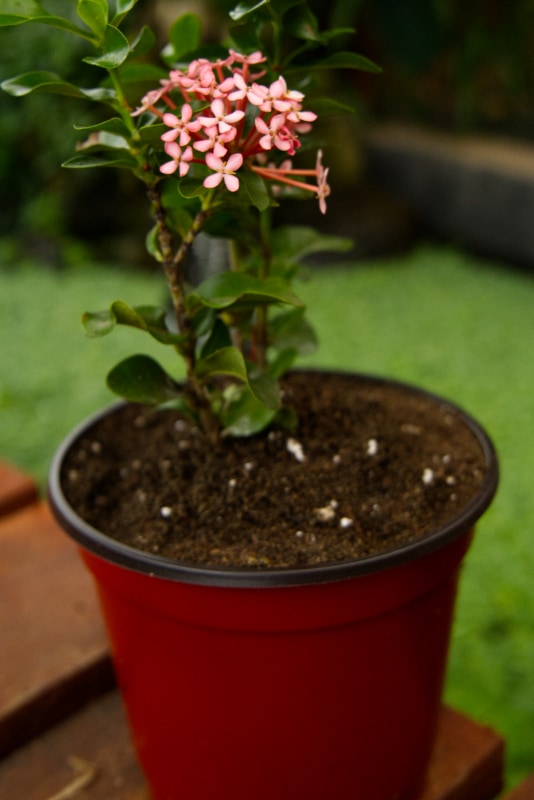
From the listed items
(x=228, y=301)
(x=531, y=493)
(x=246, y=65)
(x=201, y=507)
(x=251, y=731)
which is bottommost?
(x=531, y=493)

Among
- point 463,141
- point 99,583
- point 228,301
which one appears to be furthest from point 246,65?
point 463,141

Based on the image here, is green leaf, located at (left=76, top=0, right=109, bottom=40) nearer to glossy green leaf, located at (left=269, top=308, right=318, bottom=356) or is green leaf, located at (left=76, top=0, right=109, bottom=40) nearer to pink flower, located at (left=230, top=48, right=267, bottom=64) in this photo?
pink flower, located at (left=230, top=48, right=267, bottom=64)

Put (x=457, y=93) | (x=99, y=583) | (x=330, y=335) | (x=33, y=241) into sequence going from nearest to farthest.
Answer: (x=99, y=583) < (x=330, y=335) < (x=33, y=241) < (x=457, y=93)

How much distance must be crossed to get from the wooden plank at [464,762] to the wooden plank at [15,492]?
2.57ft

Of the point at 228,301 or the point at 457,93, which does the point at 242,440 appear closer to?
the point at 228,301

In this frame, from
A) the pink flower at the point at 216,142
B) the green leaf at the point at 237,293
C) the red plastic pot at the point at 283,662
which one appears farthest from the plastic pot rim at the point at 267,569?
the pink flower at the point at 216,142

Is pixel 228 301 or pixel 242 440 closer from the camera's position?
pixel 228 301

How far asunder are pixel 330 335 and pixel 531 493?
3.34 feet

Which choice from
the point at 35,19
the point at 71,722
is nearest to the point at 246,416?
the point at 35,19

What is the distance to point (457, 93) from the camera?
3891mm

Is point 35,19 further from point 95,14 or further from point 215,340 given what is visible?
point 215,340

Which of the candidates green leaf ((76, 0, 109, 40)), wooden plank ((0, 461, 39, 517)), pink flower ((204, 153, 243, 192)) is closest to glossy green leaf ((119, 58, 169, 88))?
green leaf ((76, 0, 109, 40))

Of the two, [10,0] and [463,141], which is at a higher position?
[10,0]

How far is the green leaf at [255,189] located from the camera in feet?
2.47
